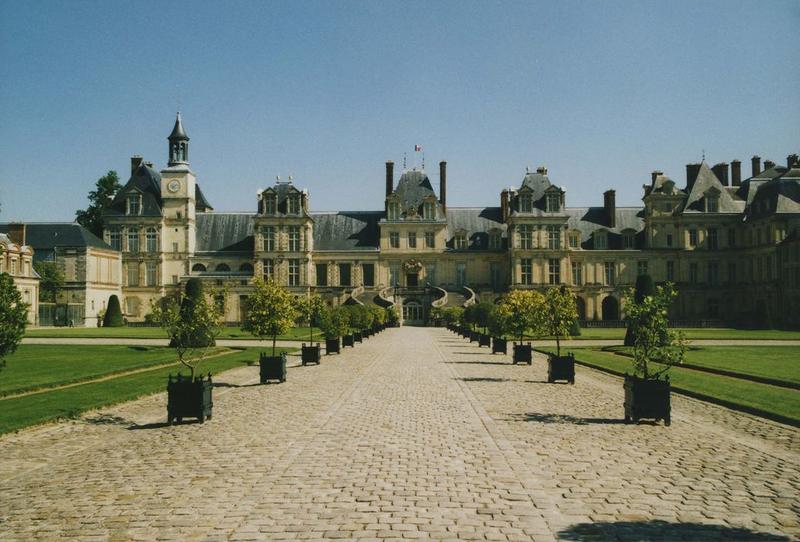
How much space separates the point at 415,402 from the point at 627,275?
5477 centimetres

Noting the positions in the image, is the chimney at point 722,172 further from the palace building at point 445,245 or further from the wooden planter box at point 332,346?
the wooden planter box at point 332,346

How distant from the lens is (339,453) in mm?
9984

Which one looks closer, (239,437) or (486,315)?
(239,437)

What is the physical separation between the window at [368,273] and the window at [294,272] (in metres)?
6.21

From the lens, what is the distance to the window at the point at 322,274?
6712 cm

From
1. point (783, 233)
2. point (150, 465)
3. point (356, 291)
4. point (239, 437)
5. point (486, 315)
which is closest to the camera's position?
point (150, 465)

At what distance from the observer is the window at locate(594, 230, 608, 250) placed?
66.5 metres

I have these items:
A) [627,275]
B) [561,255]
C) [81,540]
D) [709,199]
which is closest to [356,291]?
[561,255]

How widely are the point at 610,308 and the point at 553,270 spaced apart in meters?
6.81

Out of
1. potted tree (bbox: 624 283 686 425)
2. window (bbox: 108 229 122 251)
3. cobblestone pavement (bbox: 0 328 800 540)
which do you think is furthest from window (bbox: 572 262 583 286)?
potted tree (bbox: 624 283 686 425)

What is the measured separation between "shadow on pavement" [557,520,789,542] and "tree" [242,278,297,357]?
51.5 ft

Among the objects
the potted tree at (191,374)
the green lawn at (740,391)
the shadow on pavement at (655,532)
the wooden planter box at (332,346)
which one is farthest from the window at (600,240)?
the shadow on pavement at (655,532)

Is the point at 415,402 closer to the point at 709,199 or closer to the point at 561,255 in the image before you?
the point at 561,255

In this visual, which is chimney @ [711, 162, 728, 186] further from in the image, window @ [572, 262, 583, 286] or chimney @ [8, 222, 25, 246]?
chimney @ [8, 222, 25, 246]
